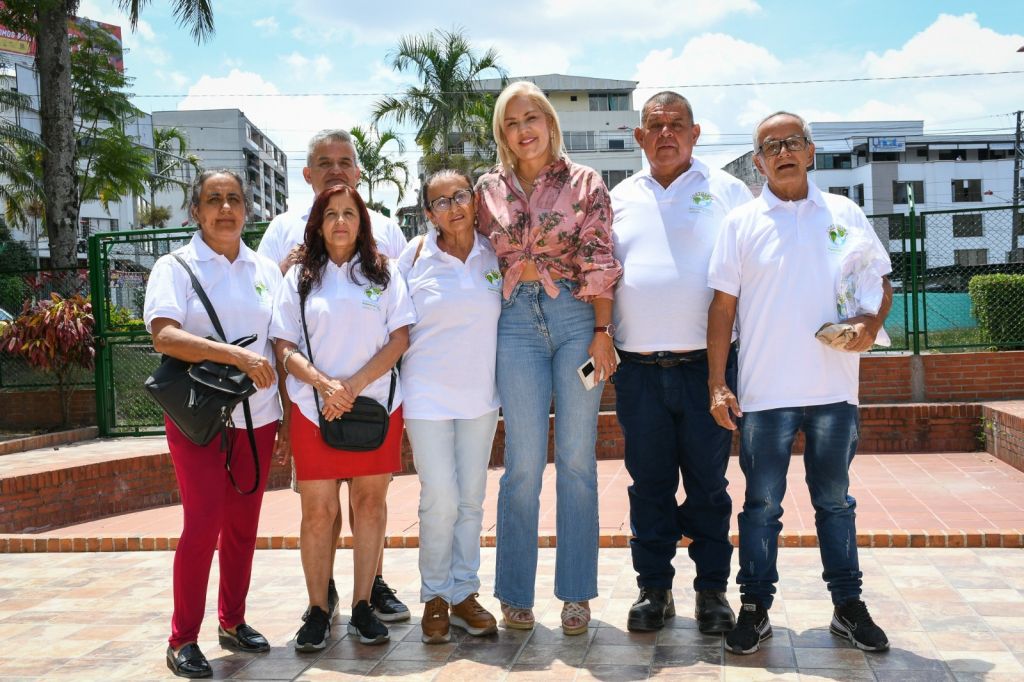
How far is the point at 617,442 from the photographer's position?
8750mm

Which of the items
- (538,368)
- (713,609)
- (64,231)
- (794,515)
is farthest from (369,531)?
(64,231)

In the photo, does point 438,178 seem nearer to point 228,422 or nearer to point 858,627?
point 228,422

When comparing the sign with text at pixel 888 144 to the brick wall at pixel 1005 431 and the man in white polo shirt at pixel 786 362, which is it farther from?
the man in white polo shirt at pixel 786 362

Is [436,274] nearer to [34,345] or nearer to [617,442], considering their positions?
[617,442]

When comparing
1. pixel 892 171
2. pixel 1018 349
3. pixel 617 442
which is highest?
pixel 892 171

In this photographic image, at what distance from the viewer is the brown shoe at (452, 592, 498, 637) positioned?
3.93 metres

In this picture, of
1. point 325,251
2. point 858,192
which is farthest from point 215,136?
point 325,251

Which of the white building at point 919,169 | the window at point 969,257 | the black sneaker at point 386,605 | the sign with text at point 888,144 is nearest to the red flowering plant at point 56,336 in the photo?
the black sneaker at point 386,605

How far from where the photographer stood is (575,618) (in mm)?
3922

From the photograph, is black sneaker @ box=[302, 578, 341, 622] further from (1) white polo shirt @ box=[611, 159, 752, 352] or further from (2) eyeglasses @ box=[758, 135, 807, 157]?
(2) eyeglasses @ box=[758, 135, 807, 157]

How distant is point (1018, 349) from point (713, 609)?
25.0 ft

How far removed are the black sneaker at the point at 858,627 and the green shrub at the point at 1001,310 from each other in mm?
7165

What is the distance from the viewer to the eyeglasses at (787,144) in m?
3.66

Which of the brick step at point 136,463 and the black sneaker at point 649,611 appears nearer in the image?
the black sneaker at point 649,611
